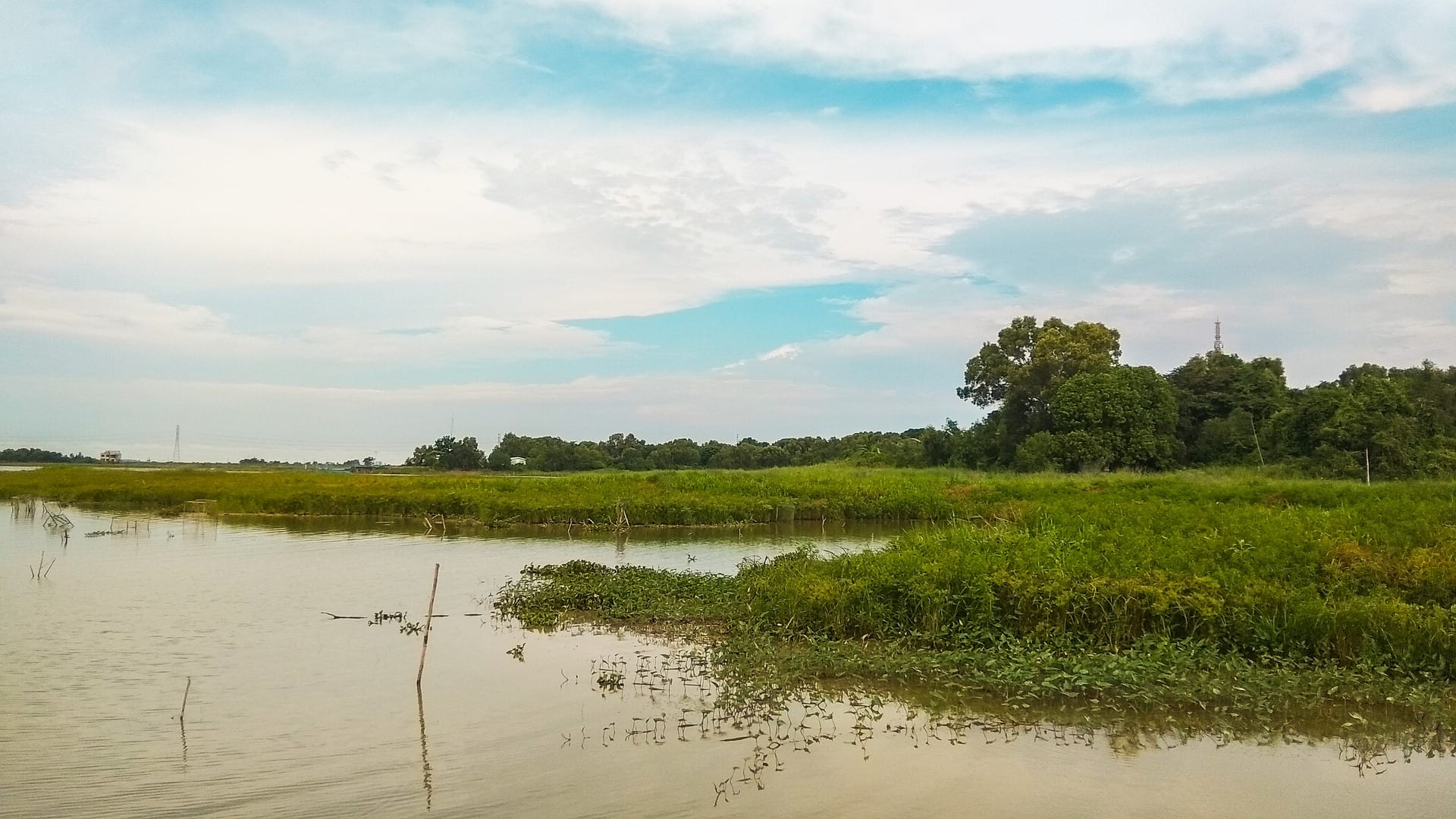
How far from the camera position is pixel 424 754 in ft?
27.7

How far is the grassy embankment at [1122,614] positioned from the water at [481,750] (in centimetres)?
118

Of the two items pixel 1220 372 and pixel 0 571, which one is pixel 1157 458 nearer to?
pixel 1220 372

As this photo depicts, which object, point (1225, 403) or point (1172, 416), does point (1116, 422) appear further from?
point (1225, 403)

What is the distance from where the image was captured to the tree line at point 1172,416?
3578 centimetres

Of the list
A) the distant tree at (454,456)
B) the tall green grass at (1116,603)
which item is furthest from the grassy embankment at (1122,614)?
the distant tree at (454,456)

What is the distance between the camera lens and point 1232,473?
38312mm

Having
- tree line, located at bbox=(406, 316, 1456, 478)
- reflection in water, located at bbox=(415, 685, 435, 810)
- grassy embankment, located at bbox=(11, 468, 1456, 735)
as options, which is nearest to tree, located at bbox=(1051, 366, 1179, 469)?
tree line, located at bbox=(406, 316, 1456, 478)

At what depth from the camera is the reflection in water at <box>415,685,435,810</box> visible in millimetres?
7477

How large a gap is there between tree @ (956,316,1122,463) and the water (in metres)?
42.8

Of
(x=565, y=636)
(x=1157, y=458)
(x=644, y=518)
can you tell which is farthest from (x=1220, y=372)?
(x=565, y=636)

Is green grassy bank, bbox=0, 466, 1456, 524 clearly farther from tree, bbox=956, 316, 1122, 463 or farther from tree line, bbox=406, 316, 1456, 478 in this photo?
tree, bbox=956, 316, 1122, 463

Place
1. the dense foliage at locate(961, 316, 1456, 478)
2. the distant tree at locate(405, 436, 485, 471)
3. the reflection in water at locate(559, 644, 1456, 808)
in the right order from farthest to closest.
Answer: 1. the distant tree at locate(405, 436, 485, 471)
2. the dense foliage at locate(961, 316, 1456, 478)
3. the reflection in water at locate(559, 644, 1456, 808)

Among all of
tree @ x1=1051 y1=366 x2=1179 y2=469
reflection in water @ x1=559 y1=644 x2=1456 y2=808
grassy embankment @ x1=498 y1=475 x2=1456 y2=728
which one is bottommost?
reflection in water @ x1=559 y1=644 x2=1456 y2=808

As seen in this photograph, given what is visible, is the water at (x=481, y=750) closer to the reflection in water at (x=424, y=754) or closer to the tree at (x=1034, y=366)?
the reflection in water at (x=424, y=754)
